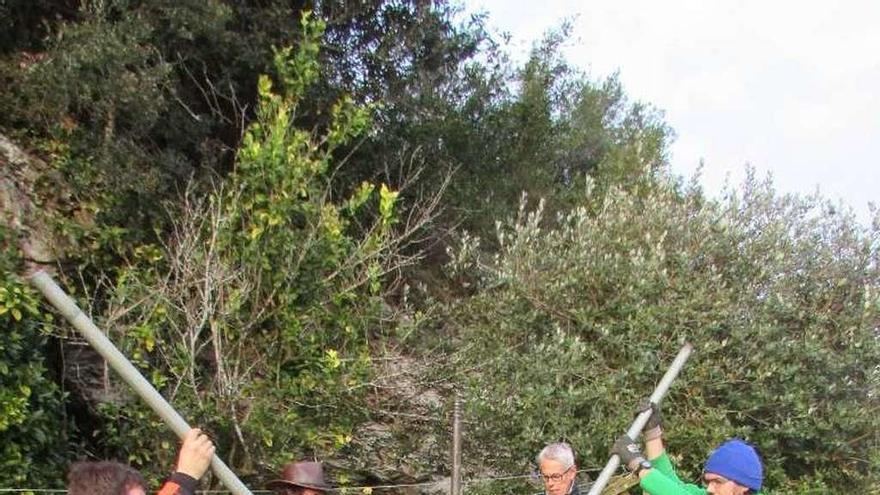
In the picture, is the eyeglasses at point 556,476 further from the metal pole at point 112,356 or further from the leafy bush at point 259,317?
the leafy bush at point 259,317

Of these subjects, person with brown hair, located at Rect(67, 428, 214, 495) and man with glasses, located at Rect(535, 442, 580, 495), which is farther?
man with glasses, located at Rect(535, 442, 580, 495)

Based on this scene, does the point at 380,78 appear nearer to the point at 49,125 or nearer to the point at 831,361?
the point at 49,125

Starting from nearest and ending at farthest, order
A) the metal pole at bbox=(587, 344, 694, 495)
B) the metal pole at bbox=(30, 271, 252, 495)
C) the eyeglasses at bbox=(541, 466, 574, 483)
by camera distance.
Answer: the metal pole at bbox=(30, 271, 252, 495) → the eyeglasses at bbox=(541, 466, 574, 483) → the metal pole at bbox=(587, 344, 694, 495)

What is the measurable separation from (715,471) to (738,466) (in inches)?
4.1

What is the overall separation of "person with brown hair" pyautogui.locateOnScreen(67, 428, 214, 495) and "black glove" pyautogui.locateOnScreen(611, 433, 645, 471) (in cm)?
220

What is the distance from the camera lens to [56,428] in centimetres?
797

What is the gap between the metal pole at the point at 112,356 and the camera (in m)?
3.82

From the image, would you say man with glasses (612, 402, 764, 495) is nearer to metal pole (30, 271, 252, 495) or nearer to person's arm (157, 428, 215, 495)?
metal pole (30, 271, 252, 495)

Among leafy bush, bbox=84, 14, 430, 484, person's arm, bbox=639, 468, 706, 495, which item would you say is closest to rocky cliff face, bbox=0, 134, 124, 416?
leafy bush, bbox=84, 14, 430, 484

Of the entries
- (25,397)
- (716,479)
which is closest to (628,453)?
(716,479)

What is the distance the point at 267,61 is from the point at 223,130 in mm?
1092

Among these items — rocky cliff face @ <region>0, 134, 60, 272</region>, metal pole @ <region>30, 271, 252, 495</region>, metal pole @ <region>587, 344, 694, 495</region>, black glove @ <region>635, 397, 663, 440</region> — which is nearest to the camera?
metal pole @ <region>30, 271, 252, 495</region>

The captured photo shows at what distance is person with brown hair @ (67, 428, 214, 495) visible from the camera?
341 cm

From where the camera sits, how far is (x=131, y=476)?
3479 mm
